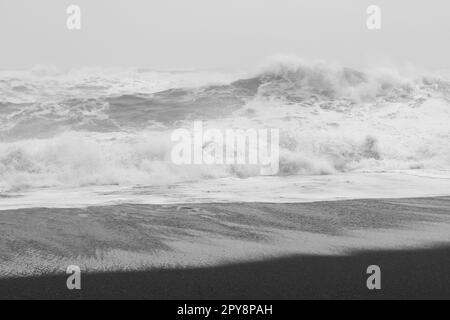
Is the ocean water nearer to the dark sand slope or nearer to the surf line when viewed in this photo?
the surf line

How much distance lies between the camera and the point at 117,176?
30.0ft

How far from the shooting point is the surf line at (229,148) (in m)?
10.1

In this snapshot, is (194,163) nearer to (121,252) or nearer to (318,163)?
(318,163)

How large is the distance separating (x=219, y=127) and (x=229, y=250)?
8.22 m

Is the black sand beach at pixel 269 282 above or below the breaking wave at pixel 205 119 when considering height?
below

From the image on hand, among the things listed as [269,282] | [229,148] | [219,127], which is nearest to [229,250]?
[269,282]

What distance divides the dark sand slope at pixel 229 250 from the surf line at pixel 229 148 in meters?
3.55

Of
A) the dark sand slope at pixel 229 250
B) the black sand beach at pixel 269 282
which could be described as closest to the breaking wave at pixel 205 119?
the dark sand slope at pixel 229 250

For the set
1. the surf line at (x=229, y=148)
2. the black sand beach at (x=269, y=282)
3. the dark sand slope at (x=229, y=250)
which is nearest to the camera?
the black sand beach at (x=269, y=282)

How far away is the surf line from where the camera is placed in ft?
33.1

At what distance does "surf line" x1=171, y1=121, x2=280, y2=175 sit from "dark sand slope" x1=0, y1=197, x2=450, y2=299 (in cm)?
355

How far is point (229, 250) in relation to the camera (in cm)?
445

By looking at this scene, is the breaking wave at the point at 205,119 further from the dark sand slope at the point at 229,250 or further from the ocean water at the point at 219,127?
the dark sand slope at the point at 229,250

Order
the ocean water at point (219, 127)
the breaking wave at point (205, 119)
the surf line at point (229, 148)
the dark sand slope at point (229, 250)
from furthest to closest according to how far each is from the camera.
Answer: the surf line at point (229, 148) → the breaking wave at point (205, 119) → the ocean water at point (219, 127) → the dark sand slope at point (229, 250)
